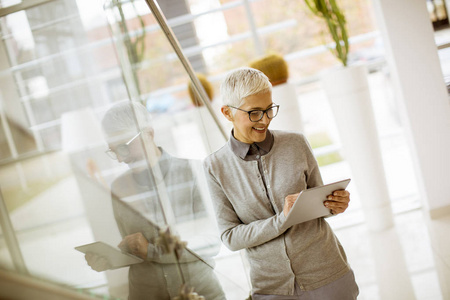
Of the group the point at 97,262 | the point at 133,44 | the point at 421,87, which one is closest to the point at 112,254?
the point at 97,262

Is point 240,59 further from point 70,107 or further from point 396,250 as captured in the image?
point 70,107

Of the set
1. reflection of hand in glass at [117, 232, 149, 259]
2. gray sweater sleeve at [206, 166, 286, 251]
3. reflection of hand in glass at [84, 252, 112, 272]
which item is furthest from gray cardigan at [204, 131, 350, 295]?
reflection of hand in glass at [84, 252, 112, 272]

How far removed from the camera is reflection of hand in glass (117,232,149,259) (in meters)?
1.15

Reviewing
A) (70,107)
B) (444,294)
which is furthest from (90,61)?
(444,294)

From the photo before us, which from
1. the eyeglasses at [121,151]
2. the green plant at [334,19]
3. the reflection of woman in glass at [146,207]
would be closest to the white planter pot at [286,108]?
the green plant at [334,19]

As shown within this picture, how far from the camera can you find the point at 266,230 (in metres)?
1.78

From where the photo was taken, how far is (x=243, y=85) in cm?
182

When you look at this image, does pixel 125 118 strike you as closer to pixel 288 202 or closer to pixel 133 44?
pixel 133 44

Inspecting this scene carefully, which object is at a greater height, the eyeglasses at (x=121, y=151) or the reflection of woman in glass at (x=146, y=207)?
the eyeglasses at (x=121, y=151)

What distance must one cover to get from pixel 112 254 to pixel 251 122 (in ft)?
2.95

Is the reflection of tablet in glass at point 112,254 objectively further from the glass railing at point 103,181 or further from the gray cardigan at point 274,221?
the gray cardigan at point 274,221

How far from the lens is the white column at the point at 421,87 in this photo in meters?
3.87

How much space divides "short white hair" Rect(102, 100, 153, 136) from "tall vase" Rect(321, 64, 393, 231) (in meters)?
2.73

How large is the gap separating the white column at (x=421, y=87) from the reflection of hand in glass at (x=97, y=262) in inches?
134
